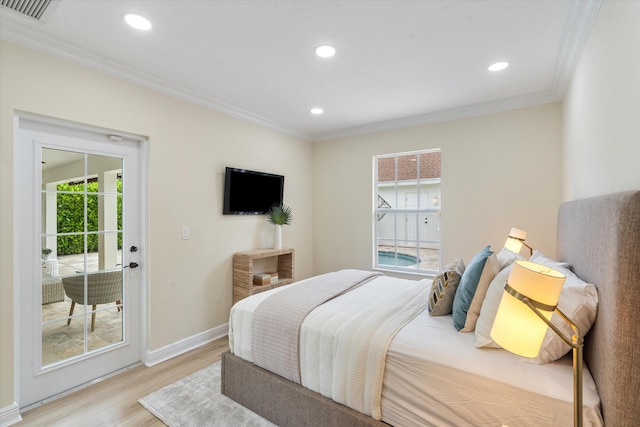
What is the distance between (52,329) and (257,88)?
8.77 feet

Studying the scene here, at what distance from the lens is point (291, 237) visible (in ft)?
14.5

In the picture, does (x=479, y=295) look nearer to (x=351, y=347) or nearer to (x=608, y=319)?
(x=608, y=319)

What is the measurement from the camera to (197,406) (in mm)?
2150

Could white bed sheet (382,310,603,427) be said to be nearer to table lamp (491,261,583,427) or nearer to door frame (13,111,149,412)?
table lamp (491,261,583,427)

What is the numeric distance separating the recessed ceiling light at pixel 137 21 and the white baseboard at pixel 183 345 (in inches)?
106

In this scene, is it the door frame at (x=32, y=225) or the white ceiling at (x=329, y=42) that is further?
the door frame at (x=32, y=225)

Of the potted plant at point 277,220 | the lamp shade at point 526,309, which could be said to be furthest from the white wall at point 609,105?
the potted plant at point 277,220

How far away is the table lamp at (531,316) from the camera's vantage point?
0.93 meters

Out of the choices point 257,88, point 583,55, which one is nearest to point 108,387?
point 257,88

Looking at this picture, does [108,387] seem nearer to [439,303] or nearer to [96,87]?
[96,87]

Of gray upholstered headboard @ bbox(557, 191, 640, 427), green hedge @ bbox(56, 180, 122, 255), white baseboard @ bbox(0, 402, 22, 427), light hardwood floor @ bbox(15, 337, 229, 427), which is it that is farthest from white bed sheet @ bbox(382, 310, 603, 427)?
green hedge @ bbox(56, 180, 122, 255)

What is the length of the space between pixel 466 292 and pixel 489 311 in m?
0.22

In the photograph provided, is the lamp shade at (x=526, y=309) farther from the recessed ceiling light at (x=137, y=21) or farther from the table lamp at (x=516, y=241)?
the recessed ceiling light at (x=137, y=21)

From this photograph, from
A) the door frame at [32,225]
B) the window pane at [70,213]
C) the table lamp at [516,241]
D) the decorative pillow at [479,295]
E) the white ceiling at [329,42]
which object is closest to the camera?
the decorative pillow at [479,295]
